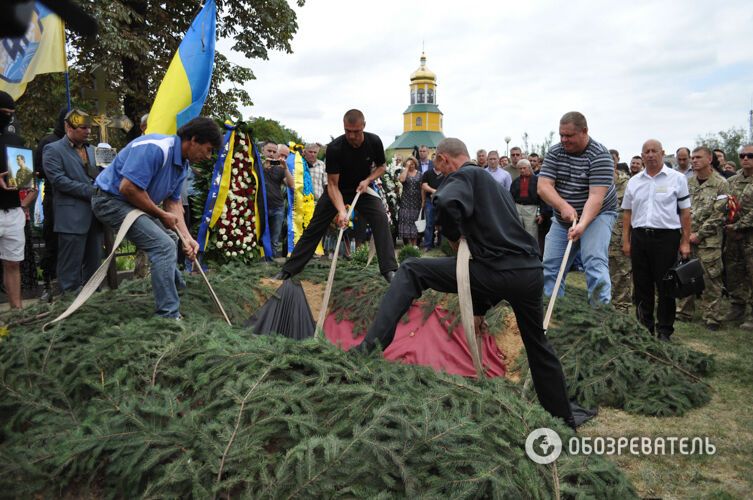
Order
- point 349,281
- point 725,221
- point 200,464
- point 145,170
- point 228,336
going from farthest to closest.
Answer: point 725,221, point 349,281, point 145,170, point 228,336, point 200,464

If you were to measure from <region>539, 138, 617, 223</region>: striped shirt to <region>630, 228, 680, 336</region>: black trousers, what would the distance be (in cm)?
93

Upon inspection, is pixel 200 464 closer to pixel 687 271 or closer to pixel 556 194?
pixel 556 194

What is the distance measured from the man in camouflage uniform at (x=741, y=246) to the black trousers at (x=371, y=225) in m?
4.37

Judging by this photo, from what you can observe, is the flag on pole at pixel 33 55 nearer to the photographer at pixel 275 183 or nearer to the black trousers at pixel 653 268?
the photographer at pixel 275 183

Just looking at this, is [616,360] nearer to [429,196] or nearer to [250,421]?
[250,421]

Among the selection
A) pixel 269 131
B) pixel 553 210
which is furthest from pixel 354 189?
pixel 269 131

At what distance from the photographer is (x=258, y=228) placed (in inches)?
329

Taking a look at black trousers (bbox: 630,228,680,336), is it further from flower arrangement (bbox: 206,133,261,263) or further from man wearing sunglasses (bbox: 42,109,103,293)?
man wearing sunglasses (bbox: 42,109,103,293)

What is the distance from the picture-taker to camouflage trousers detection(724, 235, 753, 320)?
23.7 ft

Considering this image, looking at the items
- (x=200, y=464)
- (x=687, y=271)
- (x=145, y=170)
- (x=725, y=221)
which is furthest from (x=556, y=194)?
(x=200, y=464)

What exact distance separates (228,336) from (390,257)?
2.47 metres

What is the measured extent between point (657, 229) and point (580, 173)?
1.32m

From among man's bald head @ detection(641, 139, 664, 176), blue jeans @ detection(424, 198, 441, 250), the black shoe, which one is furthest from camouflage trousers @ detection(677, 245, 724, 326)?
blue jeans @ detection(424, 198, 441, 250)

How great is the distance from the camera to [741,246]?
725 cm
